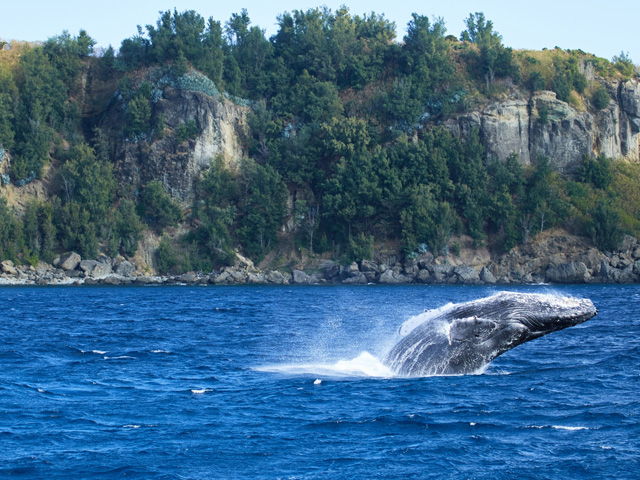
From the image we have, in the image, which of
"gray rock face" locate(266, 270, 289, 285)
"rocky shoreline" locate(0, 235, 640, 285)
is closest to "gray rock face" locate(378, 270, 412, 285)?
"rocky shoreline" locate(0, 235, 640, 285)

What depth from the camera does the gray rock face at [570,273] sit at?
253ft

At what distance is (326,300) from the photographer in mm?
56250

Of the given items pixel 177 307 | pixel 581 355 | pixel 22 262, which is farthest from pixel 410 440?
pixel 22 262

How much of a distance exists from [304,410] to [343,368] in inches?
205

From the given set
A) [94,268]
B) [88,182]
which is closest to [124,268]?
[94,268]

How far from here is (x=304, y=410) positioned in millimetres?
16766

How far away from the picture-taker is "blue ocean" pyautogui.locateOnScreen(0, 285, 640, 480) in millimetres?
13219

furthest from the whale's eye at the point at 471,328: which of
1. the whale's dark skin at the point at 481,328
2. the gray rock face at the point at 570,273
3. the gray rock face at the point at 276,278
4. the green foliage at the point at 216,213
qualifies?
the green foliage at the point at 216,213

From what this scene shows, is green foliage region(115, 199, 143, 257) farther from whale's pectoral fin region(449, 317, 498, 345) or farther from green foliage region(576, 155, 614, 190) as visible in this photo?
whale's pectoral fin region(449, 317, 498, 345)

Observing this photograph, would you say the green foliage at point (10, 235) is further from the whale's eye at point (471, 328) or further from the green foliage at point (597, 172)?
the whale's eye at point (471, 328)

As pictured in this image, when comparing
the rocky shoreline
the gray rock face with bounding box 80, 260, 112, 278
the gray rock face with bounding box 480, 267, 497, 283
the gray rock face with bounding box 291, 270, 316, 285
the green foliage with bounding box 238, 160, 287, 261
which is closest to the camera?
the rocky shoreline

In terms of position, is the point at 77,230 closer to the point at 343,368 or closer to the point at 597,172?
the point at 597,172

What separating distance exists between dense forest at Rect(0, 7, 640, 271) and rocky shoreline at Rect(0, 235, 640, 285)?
1.64 metres

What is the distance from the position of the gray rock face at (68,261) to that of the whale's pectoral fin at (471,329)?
6920cm
